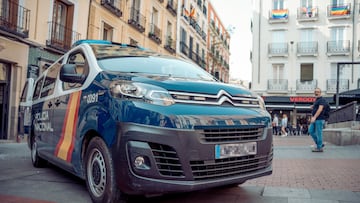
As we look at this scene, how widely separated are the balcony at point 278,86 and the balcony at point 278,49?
8.08 ft

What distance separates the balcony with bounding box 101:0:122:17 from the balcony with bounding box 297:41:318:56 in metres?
19.7

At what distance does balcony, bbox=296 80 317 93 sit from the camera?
31.4m

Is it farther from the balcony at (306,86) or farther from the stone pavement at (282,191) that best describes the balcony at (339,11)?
the stone pavement at (282,191)

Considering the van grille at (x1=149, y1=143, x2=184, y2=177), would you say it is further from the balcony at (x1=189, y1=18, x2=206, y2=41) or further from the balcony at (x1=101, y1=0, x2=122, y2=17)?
the balcony at (x1=189, y1=18, x2=206, y2=41)

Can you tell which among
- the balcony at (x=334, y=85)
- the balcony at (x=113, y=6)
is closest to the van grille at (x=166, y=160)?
the balcony at (x=113, y=6)

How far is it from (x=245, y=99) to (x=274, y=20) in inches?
1234

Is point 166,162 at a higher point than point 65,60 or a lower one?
lower

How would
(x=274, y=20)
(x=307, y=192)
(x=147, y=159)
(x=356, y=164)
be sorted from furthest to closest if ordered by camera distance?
(x=274, y=20) < (x=356, y=164) < (x=307, y=192) < (x=147, y=159)

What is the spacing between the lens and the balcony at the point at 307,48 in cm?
3186

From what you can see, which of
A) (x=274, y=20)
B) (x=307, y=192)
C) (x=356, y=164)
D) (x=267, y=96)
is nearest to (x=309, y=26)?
(x=274, y=20)

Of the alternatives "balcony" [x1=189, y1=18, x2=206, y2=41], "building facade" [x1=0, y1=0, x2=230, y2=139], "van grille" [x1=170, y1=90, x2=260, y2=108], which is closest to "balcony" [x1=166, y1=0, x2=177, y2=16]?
"building facade" [x1=0, y1=0, x2=230, y2=139]

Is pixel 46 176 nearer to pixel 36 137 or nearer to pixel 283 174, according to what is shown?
pixel 36 137

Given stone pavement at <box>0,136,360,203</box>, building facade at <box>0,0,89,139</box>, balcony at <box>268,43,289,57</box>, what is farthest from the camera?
balcony at <box>268,43,289,57</box>

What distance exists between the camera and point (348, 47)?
30.9m
